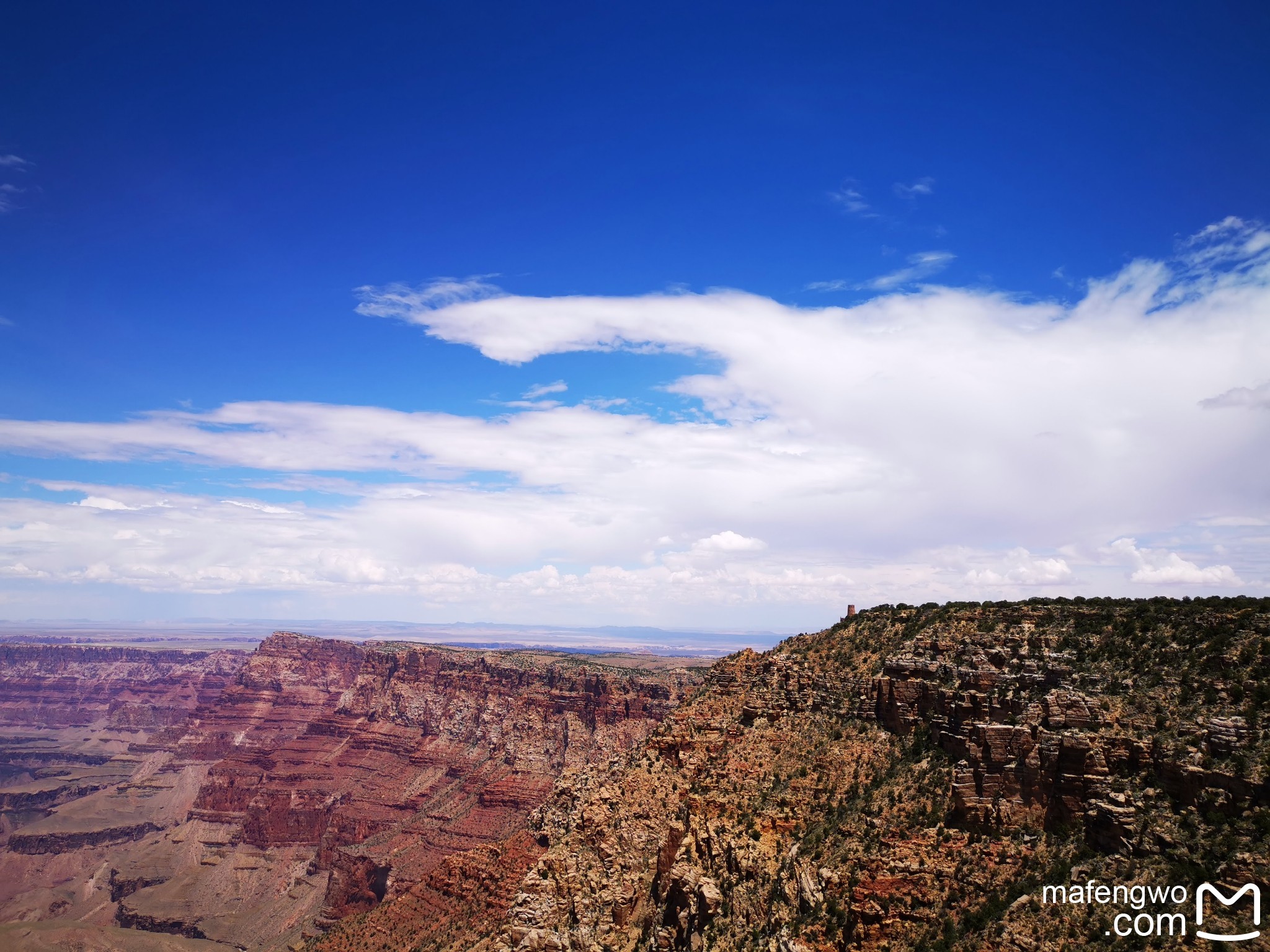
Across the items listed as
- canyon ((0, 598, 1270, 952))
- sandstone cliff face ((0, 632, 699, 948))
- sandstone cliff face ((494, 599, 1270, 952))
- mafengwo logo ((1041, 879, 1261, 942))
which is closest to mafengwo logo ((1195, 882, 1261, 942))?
mafengwo logo ((1041, 879, 1261, 942))

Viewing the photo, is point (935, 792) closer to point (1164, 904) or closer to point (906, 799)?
point (906, 799)

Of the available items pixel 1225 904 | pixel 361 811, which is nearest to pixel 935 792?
pixel 1225 904

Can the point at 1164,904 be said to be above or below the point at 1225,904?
below

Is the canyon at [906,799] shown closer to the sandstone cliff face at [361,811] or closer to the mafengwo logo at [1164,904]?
the mafengwo logo at [1164,904]

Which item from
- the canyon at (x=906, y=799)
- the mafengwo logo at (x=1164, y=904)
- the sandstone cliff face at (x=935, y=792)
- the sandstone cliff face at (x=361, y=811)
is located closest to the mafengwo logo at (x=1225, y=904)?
the mafengwo logo at (x=1164, y=904)

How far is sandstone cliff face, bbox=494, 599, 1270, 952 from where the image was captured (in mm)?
31406

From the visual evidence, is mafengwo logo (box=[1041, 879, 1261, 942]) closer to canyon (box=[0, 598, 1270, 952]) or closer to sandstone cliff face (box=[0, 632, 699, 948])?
canyon (box=[0, 598, 1270, 952])

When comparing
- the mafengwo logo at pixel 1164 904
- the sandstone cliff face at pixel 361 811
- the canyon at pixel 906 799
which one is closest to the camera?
the mafengwo logo at pixel 1164 904

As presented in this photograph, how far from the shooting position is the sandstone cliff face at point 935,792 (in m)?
31.4

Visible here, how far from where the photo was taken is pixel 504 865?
71688mm

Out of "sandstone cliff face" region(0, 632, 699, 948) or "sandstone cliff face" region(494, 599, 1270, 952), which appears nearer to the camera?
"sandstone cliff face" region(494, 599, 1270, 952)

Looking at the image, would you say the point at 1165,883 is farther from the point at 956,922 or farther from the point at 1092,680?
the point at 1092,680

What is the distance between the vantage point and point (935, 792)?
41.1 meters

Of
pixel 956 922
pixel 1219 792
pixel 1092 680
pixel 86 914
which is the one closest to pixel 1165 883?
pixel 1219 792
